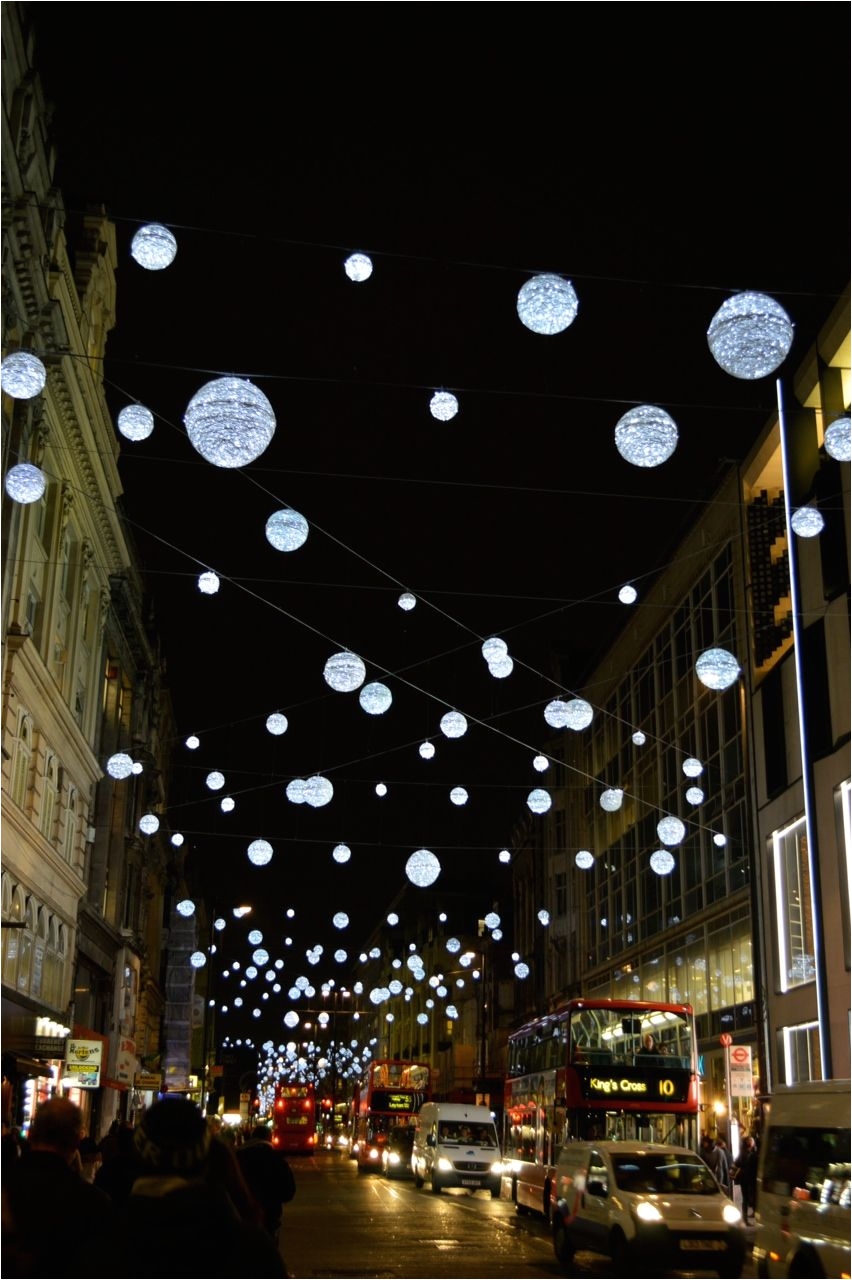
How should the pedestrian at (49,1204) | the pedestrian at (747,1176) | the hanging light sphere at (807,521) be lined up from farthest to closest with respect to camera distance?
the pedestrian at (747,1176) → the hanging light sphere at (807,521) → the pedestrian at (49,1204)

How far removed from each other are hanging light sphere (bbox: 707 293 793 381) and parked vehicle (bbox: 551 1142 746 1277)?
1014 cm

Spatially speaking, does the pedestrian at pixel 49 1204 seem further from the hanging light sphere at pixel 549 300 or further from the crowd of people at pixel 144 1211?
the hanging light sphere at pixel 549 300

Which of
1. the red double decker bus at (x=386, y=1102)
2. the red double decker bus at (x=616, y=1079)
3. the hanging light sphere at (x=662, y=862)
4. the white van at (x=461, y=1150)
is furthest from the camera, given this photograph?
the red double decker bus at (x=386, y=1102)

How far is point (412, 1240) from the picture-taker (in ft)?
64.8

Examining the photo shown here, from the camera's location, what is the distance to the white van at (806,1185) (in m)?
11.4

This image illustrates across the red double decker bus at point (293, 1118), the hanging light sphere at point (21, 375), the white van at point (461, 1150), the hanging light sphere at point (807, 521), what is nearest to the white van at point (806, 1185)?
the hanging light sphere at point (807, 521)

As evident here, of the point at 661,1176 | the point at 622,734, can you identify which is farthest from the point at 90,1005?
the point at 661,1176

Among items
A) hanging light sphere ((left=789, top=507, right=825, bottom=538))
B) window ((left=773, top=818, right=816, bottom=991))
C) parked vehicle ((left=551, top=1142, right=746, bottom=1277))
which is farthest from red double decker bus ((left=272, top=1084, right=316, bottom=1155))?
hanging light sphere ((left=789, top=507, right=825, bottom=538))

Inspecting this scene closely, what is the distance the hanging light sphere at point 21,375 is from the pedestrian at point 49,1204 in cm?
1046

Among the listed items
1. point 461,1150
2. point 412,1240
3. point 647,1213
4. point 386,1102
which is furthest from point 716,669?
point 386,1102

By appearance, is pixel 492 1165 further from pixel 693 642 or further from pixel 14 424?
pixel 14 424

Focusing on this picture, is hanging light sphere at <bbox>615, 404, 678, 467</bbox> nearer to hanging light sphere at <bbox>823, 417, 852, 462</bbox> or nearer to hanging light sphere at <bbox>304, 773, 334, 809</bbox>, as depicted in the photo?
hanging light sphere at <bbox>823, 417, 852, 462</bbox>

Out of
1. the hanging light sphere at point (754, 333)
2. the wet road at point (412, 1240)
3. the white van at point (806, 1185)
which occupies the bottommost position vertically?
the wet road at point (412, 1240)

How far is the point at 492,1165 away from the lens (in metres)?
36.4
